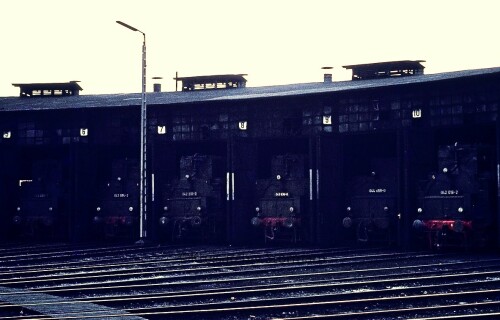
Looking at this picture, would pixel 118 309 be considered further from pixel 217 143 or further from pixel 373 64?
pixel 373 64

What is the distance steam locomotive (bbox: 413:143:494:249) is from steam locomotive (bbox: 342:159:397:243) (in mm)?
2121

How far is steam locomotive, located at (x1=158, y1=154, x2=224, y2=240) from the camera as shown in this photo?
98.7ft

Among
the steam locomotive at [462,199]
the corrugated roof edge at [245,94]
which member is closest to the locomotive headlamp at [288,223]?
the corrugated roof edge at [245,94]

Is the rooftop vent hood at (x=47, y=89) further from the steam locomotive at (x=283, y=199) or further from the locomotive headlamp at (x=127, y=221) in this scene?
the steam locomotive at (x=283, y=199)

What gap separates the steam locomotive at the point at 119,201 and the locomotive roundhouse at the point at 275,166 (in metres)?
0.06

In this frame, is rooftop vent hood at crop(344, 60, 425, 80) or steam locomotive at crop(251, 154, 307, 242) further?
rooftop vent hood at crop(344, 60, 425, 80)

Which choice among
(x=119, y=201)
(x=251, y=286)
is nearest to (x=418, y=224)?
(x=251, y=286)

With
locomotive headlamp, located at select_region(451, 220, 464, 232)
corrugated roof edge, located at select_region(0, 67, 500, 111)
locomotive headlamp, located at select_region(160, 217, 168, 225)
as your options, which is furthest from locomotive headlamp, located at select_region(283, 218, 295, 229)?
locomotive headlamp, located at select_region(451, 220, 464, 232)

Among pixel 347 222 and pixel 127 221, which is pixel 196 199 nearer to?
pixel 127 221

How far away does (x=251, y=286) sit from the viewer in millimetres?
15297

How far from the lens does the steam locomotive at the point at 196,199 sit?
3008cm

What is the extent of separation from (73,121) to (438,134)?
49.6ft

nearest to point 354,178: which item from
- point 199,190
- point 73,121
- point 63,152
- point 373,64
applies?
point 199,190

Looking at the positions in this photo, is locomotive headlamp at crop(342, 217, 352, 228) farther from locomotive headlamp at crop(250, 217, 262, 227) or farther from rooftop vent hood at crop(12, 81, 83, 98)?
rooftop vent hood at crop(12, 81, 83, 98)
